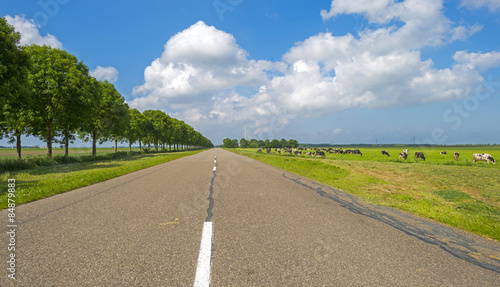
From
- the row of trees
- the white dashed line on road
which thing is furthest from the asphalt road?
the row of trees

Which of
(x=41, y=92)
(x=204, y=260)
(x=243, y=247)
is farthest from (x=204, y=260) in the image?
(x=41, y=92)

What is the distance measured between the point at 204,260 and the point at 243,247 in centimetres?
70

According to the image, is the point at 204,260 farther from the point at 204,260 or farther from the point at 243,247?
the point at 243,247

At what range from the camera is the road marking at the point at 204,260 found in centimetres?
266

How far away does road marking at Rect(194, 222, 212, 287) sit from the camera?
8.73ft

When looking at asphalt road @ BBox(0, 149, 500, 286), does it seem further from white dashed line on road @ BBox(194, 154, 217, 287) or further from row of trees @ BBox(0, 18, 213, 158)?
row of trees @ BBox(0, 18, 213, 158)

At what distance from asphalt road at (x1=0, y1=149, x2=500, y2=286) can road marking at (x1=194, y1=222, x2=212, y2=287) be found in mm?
70

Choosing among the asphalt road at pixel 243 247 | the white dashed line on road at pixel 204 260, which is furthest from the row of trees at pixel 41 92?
the white dashed line on road at pixel 204 260

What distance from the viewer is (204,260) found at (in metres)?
3.17

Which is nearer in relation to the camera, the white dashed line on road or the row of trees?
the white dashed line on road

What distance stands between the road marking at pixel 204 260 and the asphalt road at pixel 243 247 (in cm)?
7

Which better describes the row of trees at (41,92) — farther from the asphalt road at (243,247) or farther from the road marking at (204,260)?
the road marking at (204,260)

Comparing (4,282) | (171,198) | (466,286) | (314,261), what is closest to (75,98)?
(171,198)

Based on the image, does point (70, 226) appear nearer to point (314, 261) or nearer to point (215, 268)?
point (215, 268)
